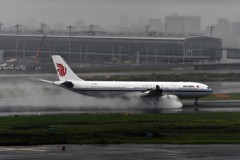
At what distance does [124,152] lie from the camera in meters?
46.1

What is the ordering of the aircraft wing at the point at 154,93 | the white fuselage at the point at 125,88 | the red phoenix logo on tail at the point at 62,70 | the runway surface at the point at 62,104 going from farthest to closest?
the red phoenix logo on tail at the point at 62,70 → the white fuselage at the point at 125,88 → the aircraft wing at the point at 154,93 → the runway surface at the point at 62,104

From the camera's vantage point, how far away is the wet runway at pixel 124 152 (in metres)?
43.8

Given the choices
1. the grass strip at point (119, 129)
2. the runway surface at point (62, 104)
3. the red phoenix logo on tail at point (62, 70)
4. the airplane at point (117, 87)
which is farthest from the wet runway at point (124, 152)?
the red phoenix logo on tail at point (62, 70)

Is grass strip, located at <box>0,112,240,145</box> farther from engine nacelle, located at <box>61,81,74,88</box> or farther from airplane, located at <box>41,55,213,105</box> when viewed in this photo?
engine nacelle, located at <box>61,81,74,88</box>

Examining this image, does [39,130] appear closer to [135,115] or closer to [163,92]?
[135,115]

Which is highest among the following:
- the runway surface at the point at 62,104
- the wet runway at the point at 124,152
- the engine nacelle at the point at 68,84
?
the engine nacelle at the point at 68,84

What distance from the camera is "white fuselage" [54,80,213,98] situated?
81.9m

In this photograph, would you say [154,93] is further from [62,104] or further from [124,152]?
[124,152]

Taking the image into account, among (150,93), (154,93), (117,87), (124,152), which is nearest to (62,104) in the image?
(117,87)

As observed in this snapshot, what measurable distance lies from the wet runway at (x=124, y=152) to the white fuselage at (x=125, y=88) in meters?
32.8

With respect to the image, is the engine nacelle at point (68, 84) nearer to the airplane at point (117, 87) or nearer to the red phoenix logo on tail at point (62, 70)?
the airplane at point (117, 87)

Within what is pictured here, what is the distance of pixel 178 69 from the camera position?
161250 millimetres

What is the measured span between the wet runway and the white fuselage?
32764 millimetres

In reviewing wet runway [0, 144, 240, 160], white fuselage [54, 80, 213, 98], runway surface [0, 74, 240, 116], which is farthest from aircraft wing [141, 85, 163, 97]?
wet runway [0, 144, 240, 160]
